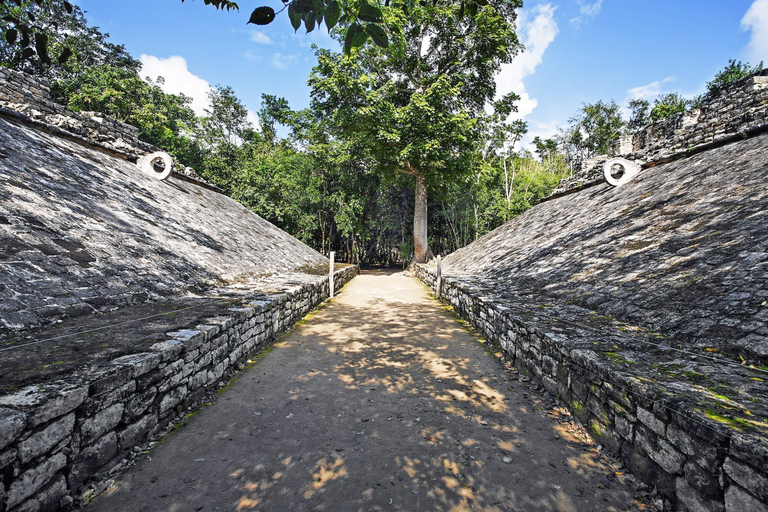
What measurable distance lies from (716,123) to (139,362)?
37.3 feet

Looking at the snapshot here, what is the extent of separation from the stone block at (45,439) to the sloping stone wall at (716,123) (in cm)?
1061

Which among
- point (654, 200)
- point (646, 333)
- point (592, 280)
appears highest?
point (654, 200)

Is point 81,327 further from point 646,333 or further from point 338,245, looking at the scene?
point 338,245

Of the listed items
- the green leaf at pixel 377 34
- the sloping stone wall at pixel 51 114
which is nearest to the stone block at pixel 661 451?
the green leaf at pixel 377 34

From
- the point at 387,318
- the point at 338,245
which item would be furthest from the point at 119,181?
the point at 338,245

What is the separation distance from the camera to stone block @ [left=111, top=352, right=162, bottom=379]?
92.3 inches

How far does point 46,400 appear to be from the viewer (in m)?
1.78

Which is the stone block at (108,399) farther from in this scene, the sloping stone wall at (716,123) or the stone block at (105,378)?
the sloping stone wall at (716,123)

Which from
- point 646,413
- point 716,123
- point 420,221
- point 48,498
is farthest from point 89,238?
point 420,221

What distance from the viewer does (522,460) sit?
2.52 m

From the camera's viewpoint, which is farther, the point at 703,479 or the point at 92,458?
the point at 92,458

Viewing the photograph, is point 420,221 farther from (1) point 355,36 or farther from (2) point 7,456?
(2) point 7,456

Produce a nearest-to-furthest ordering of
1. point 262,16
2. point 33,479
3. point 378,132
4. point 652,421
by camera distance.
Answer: point 33,479 < point 262,16 < point 652,421 < point 378,132

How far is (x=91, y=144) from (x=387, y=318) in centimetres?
833
